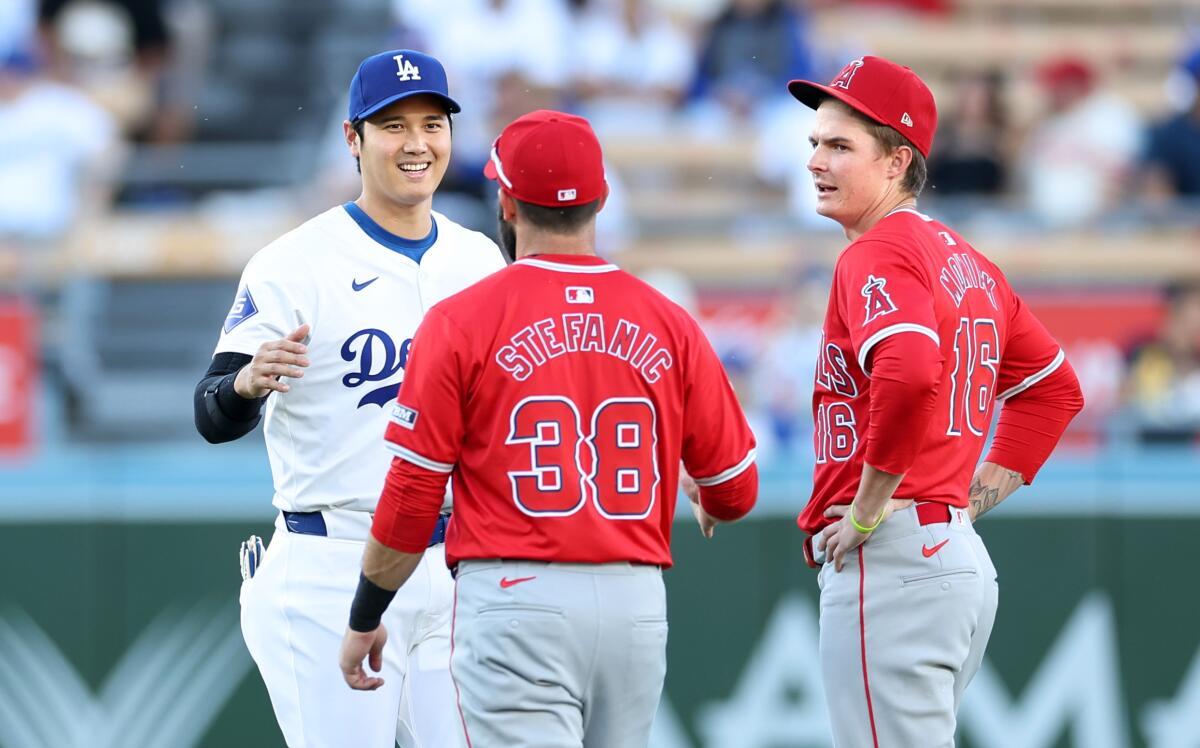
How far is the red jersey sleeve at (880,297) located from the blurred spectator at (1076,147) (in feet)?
19.9

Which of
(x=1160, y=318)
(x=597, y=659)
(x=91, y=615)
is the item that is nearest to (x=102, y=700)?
(x=91, y=615)

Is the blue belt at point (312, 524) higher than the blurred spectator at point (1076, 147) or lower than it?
lower

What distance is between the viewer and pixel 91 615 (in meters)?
6.70

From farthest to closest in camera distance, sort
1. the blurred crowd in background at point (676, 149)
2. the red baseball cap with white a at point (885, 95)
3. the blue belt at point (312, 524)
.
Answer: the blurred crowd in background at point (676, 149)
the blue belt at point (312, 524)
the red baseball cap with white a at point (885, 95)

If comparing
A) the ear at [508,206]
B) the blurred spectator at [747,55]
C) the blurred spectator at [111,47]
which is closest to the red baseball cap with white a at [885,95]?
the ear at [508,206]

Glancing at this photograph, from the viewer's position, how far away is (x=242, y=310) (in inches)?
167

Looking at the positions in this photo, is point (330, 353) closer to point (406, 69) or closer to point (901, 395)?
point (406, 69)

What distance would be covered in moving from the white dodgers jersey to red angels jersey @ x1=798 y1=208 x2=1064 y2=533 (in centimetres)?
111

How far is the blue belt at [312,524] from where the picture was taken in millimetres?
4301

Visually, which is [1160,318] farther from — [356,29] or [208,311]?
[356,29]

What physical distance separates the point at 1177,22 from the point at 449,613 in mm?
10299

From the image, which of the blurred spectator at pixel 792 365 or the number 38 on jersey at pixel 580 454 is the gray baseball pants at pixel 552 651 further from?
the blurred spectator at pixel 792 365

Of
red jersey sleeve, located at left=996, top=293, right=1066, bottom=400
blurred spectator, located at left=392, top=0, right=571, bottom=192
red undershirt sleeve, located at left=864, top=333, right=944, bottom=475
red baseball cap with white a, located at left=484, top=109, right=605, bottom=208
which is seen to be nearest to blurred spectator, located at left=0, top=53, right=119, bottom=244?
blurred spectator, located at left=392, top=0, right=571, bottom=192

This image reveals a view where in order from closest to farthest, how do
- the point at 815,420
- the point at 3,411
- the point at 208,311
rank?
1. the point at 815,420
2. the point at 3,411
3. the point at 208,311
